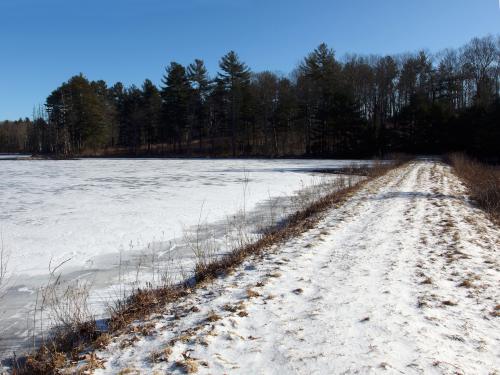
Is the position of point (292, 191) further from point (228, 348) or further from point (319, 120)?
point (319, 120)

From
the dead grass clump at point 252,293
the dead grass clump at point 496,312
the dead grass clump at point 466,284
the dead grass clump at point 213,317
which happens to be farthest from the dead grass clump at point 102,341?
the dead grass clump at point 466,284

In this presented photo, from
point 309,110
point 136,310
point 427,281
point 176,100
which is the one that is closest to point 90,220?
point 136,310

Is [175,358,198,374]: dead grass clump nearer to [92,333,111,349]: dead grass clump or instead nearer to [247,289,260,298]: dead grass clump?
[92,333,111,349]: dead grass clump

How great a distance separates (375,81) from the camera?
51844 millimetres

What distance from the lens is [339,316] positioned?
4051mm

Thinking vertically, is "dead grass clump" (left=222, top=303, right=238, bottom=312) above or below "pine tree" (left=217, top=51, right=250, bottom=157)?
below

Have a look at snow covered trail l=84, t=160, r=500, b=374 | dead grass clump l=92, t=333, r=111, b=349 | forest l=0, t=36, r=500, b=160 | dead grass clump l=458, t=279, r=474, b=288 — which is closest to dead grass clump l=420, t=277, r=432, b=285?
snow covered trail l=84, t=160, r=500, b=374

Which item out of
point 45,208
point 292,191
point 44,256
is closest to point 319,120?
point 292,191

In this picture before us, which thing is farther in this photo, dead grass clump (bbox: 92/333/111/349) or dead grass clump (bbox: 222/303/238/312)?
dead grass clump (bbox: 222/303/238/312)

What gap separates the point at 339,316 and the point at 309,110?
4843 centimetres

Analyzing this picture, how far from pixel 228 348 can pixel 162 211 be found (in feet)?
26.6

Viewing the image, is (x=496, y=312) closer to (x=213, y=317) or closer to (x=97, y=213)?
(x=213, y=317)

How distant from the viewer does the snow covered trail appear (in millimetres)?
3219

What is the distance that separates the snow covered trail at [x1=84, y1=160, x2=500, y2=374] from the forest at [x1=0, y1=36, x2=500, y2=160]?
108 feet
